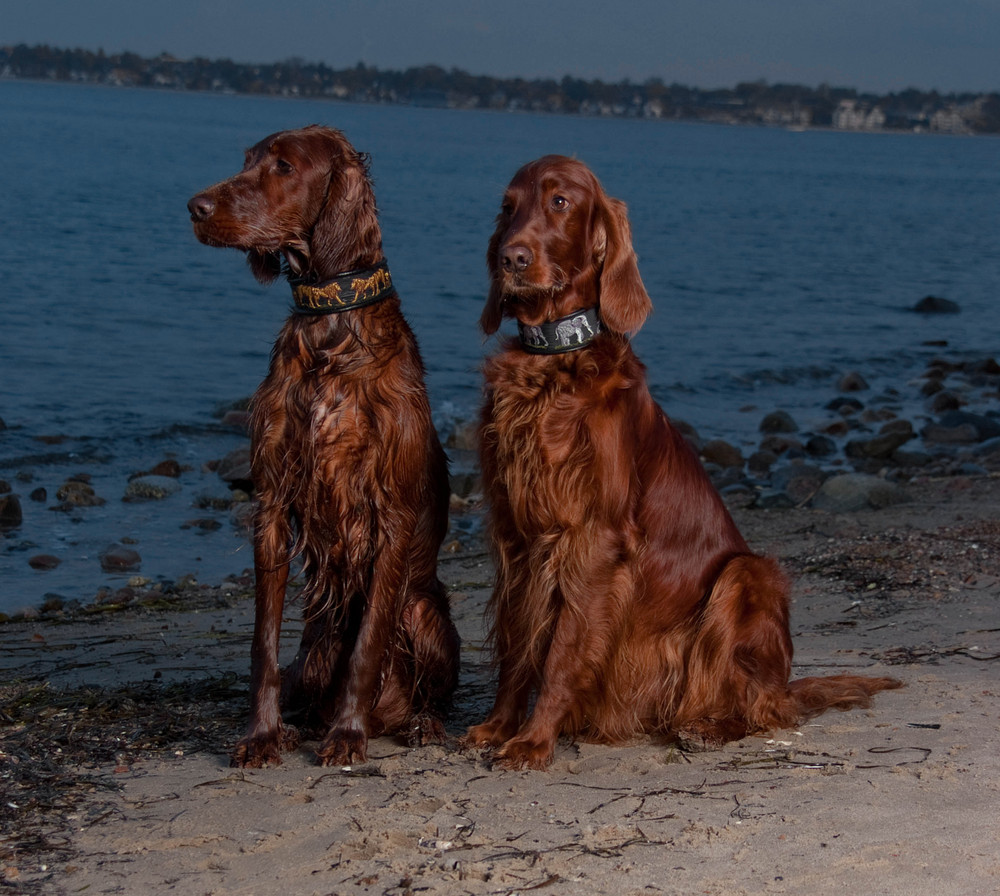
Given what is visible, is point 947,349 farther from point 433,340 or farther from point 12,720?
point 12,720

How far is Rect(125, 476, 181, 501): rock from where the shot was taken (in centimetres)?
999

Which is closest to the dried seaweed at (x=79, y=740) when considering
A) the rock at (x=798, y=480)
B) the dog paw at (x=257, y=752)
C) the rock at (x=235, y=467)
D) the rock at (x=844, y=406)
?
the dog paw at (x=257, y=752)

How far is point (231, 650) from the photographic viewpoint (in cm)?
579

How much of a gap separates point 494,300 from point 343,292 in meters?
0.56

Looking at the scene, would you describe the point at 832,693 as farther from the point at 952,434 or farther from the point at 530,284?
the point at 952,434

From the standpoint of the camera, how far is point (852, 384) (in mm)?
16812

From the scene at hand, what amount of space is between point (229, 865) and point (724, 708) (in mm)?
1818

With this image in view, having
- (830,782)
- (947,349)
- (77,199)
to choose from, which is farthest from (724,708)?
(77,199)

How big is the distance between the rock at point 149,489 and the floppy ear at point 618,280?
6800mm

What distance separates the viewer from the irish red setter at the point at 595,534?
13.1 ft

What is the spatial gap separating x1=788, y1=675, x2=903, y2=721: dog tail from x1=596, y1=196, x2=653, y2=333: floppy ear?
1461 mm

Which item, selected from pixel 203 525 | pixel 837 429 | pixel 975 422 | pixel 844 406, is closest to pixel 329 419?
pixel 203 525

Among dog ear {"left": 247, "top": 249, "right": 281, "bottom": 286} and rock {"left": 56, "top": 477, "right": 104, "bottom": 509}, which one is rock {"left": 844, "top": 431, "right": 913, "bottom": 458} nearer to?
rock {"left": 56, "top": 477, "right": 104, "bottom": 509}

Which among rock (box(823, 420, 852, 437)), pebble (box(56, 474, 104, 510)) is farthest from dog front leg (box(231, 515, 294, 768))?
rock (box(823, 420, 852, 437))
